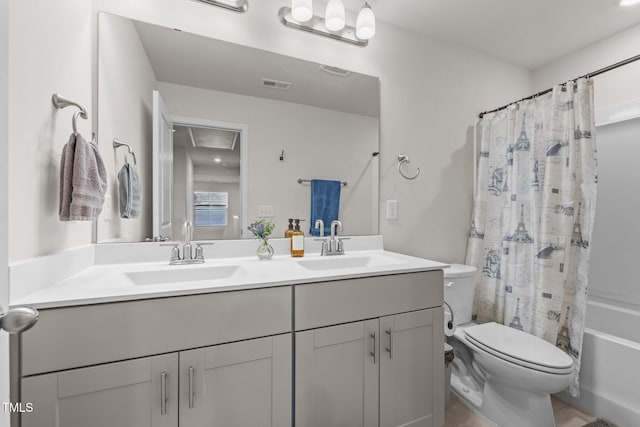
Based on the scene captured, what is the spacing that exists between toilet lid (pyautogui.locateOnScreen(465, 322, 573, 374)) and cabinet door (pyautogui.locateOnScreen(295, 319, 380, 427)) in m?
0.70

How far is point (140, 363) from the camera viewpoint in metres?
0.83

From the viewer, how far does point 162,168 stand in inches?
55.5

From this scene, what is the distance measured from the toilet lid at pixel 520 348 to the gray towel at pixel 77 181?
188 centimetres

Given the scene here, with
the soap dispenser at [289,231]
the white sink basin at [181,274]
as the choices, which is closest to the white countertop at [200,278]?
the white sink basin at [181,274]

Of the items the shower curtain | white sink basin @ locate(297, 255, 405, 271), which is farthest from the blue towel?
the shower curtain

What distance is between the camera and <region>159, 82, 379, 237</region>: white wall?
1.49 metres

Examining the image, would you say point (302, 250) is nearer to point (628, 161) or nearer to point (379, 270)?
point (379, 270)

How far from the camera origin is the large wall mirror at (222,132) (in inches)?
52.2

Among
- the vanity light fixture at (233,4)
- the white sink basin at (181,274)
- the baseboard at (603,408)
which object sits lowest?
the baseboard at (603,408)

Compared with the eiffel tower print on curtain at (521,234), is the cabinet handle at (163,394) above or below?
below

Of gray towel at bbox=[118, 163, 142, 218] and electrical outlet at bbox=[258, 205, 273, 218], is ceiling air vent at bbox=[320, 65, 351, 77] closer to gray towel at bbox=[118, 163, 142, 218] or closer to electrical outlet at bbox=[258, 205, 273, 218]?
electrical outlet at bbox=[258, 205, 273, 218]

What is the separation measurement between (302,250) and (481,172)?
5.01 feet

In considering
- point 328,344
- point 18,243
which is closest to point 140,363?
point 18,243

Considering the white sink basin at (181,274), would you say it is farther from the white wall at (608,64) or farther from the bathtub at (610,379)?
the white wall at (608,64)
